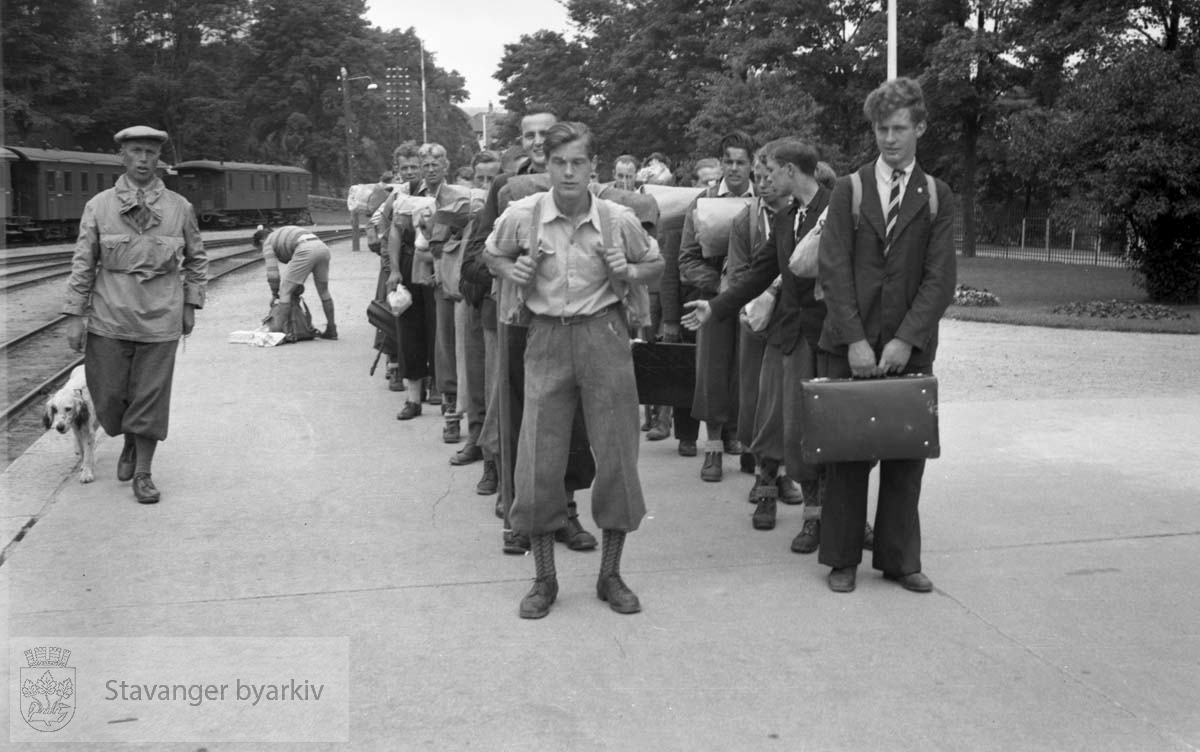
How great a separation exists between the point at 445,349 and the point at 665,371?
2138 millimetres

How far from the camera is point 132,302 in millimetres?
7523

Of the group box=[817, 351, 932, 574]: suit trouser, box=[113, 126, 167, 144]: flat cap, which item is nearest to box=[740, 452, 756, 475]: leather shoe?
box=[817, 351, 932, 574]: suit trouser

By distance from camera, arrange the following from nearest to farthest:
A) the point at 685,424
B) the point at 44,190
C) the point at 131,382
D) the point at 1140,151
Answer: the point at 131,382, the point at 685,424, the point at 1140,151, the point at 44,190

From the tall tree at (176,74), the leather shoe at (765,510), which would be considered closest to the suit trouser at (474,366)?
the leather shoe at (765,510)

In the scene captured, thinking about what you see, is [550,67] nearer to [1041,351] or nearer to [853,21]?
[853,21]

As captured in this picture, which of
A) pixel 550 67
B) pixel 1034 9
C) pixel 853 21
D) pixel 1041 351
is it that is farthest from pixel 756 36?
pixel 1041 351

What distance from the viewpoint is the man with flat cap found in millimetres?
7520

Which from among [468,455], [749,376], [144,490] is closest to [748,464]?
[749,376]

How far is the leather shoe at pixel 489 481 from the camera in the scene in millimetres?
7656

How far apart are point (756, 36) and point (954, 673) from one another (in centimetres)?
4668

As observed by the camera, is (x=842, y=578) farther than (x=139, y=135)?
No

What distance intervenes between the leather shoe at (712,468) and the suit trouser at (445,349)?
2.12m

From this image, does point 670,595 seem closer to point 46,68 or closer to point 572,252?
point 572,252

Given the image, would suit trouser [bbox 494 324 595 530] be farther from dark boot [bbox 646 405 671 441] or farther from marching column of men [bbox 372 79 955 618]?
dark boot [bbox 646 405 671 441]
